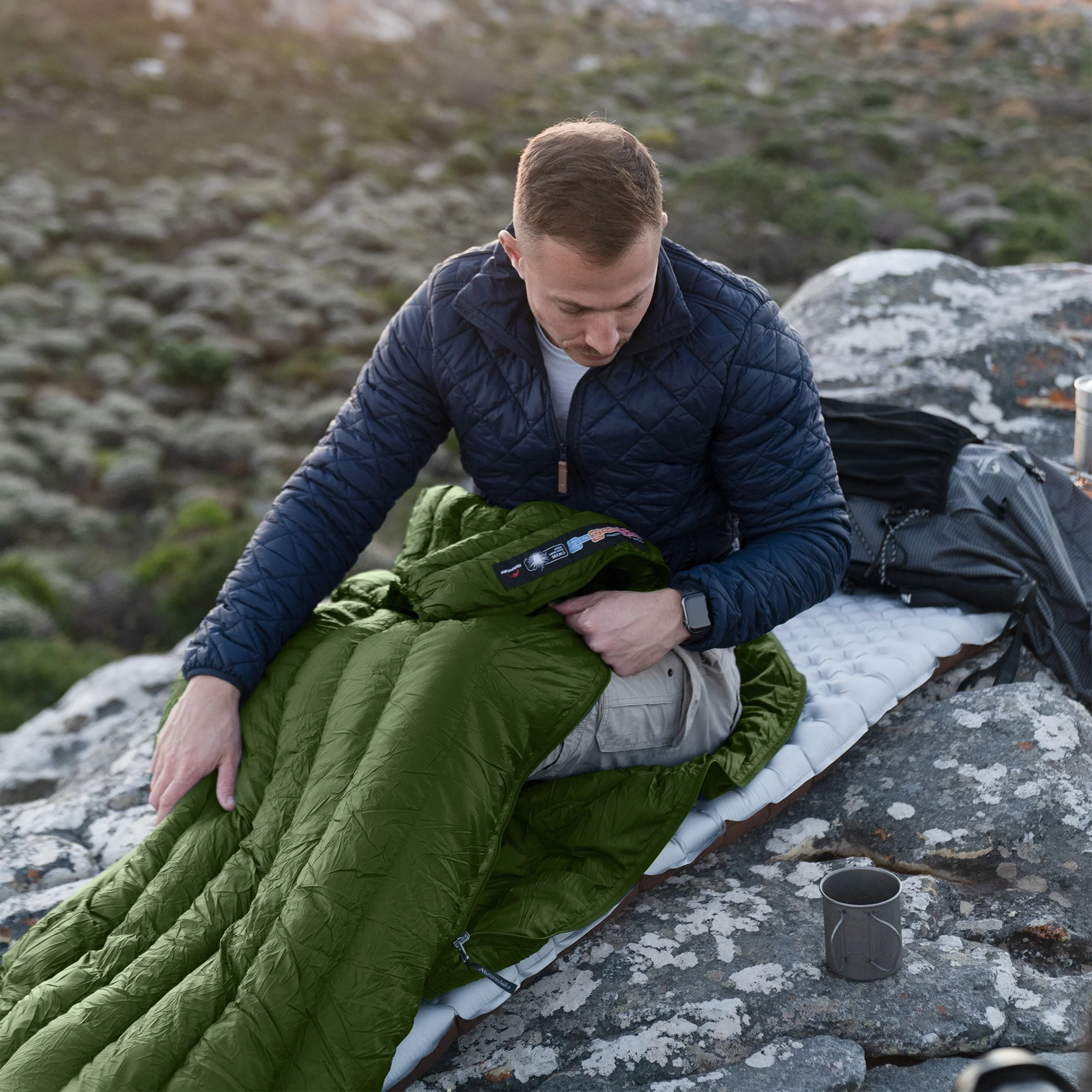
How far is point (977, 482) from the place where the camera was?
8.52 feet

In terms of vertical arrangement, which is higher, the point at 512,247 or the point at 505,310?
the point at 512,247

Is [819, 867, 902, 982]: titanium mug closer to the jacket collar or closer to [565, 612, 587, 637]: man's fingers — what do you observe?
[565, 612, 587, 637]: man's fingers

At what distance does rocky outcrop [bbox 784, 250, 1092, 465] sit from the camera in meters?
3.40

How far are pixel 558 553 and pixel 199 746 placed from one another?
686mm

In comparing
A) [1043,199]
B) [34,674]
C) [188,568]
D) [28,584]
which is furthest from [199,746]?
[1043,199]

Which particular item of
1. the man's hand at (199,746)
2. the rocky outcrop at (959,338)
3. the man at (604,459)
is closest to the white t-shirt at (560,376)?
the man at (604,459)

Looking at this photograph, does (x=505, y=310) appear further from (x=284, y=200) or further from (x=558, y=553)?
(x=284, y=200)

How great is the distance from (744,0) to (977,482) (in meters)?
40.4

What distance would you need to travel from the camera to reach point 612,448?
6.26 feet

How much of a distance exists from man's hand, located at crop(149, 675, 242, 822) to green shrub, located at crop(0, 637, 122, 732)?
4.76m

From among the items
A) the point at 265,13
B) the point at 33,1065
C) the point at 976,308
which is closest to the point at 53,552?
the point at 976,308

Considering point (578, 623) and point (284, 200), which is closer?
point (578, 623)

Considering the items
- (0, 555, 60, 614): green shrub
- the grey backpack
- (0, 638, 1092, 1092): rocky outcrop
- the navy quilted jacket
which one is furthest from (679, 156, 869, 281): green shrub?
the navy quilted jacket

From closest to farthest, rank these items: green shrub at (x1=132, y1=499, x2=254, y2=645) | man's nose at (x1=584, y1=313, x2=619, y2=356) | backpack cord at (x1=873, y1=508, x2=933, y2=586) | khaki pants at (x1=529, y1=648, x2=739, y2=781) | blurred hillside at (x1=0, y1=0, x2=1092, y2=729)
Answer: man's nose at (x1=584, y1=313, x2=619, y2=356) → khaki pants at (x1=529, y1=648, x2=739, y2=781) → backpack cord at (x1=873, y1=508, x2=933, y2=586) → green shrub at (x1=132, y1=499, x2=254, y2=645) → blurred hillside at (x1=0, y1=0, x2=1092, y2=729)
